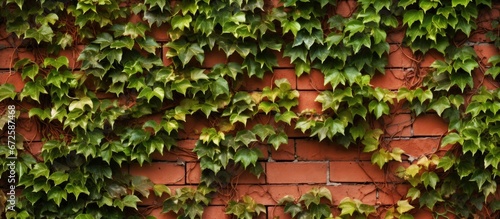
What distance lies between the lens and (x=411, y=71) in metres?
2.88

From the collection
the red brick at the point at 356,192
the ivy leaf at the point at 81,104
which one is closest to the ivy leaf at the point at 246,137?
the red brick at the point at 356,192

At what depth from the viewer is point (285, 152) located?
290 centimetres

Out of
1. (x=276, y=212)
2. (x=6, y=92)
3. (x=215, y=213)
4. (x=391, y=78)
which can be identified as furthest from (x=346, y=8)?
(x=6, y=92)

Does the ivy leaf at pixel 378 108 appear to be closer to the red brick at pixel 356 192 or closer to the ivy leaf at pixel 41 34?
the red brick at pixel 356 192

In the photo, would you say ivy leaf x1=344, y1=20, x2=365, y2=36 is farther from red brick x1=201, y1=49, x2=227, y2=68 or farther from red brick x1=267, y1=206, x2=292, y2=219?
red brick x1=267, y1=206, x2=292, y2=219

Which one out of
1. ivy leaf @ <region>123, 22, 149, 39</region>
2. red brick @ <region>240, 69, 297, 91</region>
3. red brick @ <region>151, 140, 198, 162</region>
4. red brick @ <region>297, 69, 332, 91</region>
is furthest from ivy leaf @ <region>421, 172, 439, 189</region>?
ivy leaf @ <region>123, 22, 149, 39</region>

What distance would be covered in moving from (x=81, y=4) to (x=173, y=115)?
1.89 feet

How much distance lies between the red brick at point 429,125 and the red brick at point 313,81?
15.7 inches

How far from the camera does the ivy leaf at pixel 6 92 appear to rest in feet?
9.23

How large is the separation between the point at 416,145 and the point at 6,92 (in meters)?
1.69

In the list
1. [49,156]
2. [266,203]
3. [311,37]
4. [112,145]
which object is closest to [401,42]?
[311,37]

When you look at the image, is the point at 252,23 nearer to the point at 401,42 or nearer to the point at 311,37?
the point at 311,37

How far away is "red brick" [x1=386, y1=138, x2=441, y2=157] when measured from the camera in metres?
2.89

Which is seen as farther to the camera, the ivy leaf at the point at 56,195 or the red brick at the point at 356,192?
the red brick at the point at 356,192
